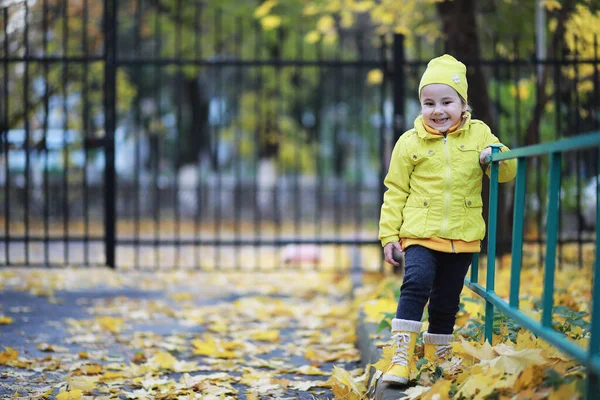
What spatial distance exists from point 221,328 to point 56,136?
17.4 meters

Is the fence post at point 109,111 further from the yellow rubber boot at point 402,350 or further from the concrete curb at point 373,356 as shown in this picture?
the yellow rubber boot at point 402,350

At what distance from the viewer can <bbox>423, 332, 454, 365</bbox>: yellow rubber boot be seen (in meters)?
3.32

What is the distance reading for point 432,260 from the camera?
3135 millimetres

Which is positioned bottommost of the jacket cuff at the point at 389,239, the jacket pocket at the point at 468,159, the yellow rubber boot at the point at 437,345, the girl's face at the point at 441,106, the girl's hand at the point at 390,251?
the yellow rubber boot at the point at 437,345

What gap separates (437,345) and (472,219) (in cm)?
62

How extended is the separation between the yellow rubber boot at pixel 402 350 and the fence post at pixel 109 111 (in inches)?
174

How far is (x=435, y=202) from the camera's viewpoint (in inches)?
123

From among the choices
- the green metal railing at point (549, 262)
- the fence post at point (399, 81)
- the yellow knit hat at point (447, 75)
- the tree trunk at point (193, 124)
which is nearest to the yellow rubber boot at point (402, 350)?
the green metal railing at point (549, 262)

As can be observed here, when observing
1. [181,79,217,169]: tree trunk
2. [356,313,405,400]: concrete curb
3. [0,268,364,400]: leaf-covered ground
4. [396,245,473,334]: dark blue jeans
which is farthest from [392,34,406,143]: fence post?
[181,79,217,169]: tree trunk

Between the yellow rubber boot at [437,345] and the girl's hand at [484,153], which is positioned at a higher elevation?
the girl's hand at [484,153]

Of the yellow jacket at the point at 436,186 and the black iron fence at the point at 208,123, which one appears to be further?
the black iron fence at the point at 208,123

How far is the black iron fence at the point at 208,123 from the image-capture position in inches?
274

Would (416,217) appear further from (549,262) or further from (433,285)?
(549,262)

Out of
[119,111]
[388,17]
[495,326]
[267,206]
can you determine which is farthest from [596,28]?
[267,206]
